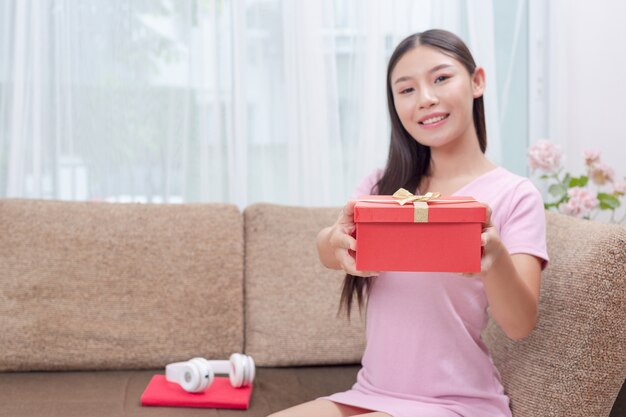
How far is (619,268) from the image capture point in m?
1.35

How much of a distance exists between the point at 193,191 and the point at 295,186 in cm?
34

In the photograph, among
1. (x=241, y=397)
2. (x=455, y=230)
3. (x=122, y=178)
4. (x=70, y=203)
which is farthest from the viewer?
(x=122, y=178)

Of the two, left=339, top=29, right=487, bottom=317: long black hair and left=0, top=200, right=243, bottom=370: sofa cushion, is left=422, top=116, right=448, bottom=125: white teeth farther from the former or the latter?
left=0, top=200, right=243, bottom=370: sofa cushion

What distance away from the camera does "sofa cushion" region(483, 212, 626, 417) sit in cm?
135

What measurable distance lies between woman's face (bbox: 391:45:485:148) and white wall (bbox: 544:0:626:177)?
4.01 ft

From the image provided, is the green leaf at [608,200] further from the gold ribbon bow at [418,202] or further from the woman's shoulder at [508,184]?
the gold ribbon bow at [418,202]

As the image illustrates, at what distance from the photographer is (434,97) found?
151cm

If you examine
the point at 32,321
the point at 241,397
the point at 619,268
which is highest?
the point at 619,268

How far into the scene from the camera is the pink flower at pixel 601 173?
2350 mm

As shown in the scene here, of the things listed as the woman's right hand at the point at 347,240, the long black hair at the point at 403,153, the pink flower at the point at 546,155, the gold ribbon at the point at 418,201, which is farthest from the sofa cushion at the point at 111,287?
the pink flower at the point at 546,155

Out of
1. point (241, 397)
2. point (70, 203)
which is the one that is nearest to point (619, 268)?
point (241, 397)

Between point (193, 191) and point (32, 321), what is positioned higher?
point (193, 191)

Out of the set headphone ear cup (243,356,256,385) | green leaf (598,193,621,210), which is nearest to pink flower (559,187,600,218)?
green leaf (598,193,621,210)

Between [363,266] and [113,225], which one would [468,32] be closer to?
[113,225]
